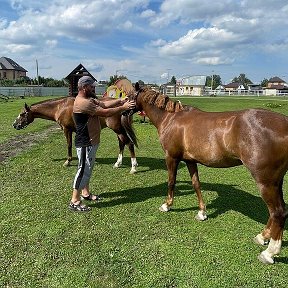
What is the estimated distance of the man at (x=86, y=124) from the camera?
5391 mm

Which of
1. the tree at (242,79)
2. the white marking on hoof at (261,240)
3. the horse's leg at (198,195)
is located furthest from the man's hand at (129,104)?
the tree at (242,79)

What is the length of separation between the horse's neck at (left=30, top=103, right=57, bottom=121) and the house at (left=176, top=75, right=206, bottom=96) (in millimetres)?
80424

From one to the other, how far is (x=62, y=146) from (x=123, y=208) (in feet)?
20.7

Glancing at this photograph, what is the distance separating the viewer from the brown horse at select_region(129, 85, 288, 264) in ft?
13.0

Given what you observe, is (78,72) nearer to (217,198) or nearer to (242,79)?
(217,198)

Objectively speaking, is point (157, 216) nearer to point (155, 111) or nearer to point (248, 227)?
point (248, 227)

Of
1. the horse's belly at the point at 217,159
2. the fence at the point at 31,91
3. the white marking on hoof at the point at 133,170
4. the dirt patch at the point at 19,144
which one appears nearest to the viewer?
the horse's belly at the point at 217,159

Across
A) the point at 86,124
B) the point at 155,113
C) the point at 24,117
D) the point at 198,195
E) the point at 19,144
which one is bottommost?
the point at 19,144

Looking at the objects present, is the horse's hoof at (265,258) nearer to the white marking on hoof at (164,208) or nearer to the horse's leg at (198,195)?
the horse's leg at (198,195)

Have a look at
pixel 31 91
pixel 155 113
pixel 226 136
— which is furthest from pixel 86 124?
pixel 31 91

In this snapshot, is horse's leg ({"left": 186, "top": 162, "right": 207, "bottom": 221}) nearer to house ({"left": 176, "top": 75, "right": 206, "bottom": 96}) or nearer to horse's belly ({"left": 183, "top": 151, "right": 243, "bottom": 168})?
horse's belly ({"left": 183, "top": 151, "right": 243, "bottom": 168})

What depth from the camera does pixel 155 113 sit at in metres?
5.78

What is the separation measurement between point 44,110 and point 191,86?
91899 mm

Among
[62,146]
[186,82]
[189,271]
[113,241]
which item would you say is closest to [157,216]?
[113,241]
